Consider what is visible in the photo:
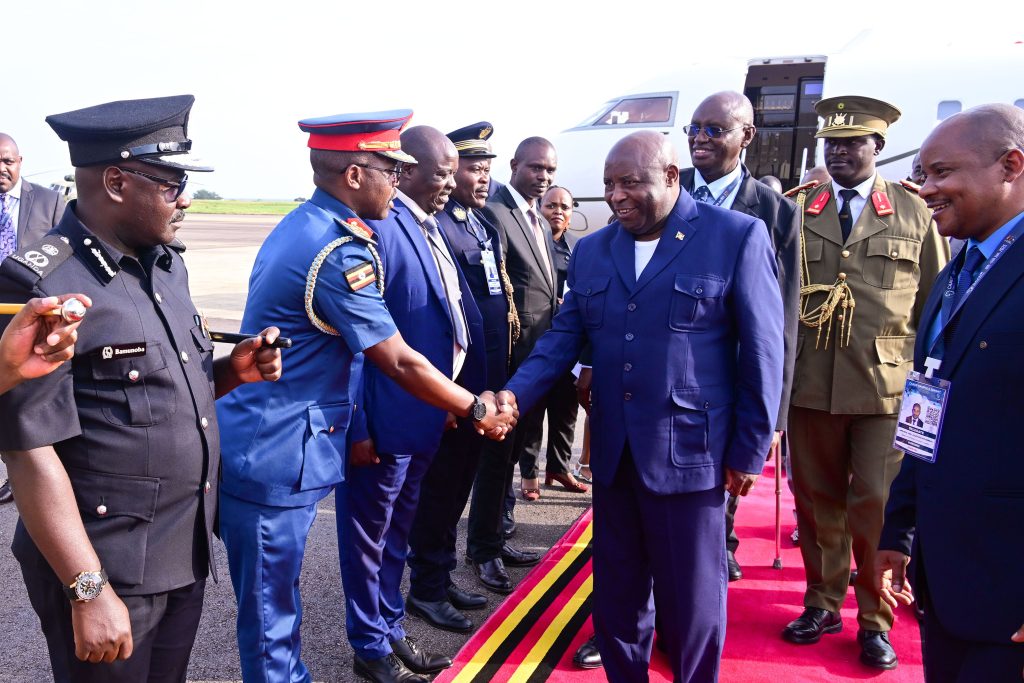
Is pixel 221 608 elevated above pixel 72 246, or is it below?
below

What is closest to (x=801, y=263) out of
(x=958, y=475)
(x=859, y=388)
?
(x=859, y=388)

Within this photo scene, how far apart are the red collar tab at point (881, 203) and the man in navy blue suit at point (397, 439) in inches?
77.6

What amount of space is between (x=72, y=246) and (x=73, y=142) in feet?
0.87

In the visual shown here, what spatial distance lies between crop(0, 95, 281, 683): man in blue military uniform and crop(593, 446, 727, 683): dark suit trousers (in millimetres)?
1493

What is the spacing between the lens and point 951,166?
2.03m

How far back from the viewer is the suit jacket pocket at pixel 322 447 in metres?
2.58

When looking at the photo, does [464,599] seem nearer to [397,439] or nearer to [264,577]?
[397,439]

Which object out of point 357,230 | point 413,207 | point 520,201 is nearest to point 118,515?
point 357,230

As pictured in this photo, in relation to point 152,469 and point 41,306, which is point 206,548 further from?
point 41,306

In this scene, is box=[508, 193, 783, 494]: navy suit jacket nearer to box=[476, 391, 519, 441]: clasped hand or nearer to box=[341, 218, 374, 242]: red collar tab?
box=[476, 391, 519, 441]: clasped hand

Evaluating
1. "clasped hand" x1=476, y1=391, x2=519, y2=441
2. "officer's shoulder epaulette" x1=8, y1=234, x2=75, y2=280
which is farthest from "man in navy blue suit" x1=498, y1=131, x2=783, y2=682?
"officer's shoulder epaulette" x1=8, y1=234, x2=75, y2=280

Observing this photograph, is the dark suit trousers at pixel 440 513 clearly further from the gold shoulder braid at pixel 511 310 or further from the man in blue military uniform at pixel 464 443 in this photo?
the gold shoulder braid at pixel 511 310

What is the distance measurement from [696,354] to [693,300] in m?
0.19

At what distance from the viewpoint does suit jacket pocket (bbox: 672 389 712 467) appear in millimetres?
2754
